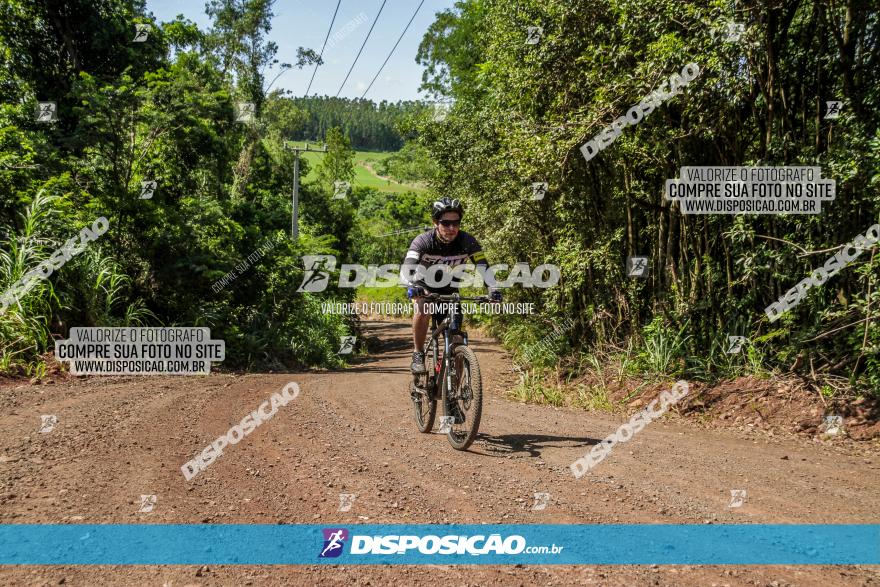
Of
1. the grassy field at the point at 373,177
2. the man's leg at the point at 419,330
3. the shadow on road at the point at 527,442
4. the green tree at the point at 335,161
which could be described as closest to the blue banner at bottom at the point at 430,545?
the shadow on road at the point at 527,442

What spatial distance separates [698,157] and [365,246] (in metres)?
60.5

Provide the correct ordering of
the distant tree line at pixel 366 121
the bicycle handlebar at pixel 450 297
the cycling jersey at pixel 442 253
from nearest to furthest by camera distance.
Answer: the bicycle handlebar at pixel 450 297 → the cycling jersey at pixel 442 253 → the distant tree line at pixel 366 121

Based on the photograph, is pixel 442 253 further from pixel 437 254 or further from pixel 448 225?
pixel 448 225

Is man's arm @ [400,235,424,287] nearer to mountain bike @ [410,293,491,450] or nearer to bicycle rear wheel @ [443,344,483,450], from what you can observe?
mountain bike @ [410,293,491,450]

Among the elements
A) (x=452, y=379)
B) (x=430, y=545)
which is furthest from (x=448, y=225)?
(x=430, y=545)

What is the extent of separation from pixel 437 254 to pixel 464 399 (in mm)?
1613

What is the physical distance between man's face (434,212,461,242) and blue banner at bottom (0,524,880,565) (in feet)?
10.7

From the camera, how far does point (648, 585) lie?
2.93 meters

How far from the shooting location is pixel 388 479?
180 inches

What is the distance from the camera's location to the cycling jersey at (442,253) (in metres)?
6.09

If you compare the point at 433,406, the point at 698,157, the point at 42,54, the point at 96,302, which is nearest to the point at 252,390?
the point at 96,302

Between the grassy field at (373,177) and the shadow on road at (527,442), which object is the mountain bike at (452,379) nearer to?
the shadow on road at (527,442)

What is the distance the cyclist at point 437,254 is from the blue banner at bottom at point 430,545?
8.51ft

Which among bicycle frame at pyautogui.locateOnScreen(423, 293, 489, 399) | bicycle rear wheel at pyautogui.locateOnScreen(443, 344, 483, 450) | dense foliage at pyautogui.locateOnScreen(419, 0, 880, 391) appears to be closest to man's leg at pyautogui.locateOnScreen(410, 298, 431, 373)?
bicycle frame at pyautogui.locateOnScreen(423, 293, 489, 399)
